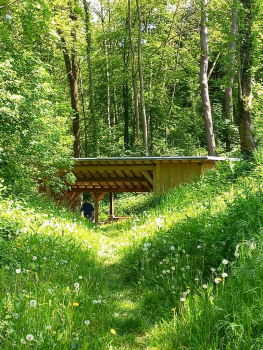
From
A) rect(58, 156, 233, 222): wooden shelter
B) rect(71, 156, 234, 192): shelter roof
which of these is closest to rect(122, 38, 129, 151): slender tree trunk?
rect(71, 156, 234, 192): shelter roof

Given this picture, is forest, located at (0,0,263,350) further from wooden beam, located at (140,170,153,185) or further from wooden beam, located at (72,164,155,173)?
wooden beam, located at (140,170,153,185)

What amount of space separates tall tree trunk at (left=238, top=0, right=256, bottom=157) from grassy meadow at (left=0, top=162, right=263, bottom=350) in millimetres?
3427

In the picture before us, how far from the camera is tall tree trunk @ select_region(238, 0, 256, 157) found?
1123 cm

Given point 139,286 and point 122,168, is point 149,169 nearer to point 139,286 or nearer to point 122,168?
point 122,168

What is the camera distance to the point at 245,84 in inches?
449

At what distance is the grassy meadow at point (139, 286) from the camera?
3203mm

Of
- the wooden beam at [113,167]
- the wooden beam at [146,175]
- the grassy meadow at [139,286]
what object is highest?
the wooden beam at [113,167]

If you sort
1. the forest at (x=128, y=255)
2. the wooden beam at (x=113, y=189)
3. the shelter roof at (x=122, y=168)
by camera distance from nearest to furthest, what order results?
the forest at (x=128, y=255) → the shelter roof at (x=122, y=168) → the wooden beam at (x=113, y=189)

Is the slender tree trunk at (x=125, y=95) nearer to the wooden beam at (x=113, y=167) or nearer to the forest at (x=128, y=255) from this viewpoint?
the forest at (x=128, y=255)

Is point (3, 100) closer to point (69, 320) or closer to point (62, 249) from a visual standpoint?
point (62, 249)

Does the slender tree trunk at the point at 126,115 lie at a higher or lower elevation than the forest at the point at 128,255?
higher

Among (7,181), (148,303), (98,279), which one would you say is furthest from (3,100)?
(148,303)

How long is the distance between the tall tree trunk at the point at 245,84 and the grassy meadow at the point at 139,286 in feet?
11.2

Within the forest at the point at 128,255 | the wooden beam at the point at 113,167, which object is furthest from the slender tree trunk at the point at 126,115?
the wooden beam at the point at 113,167
